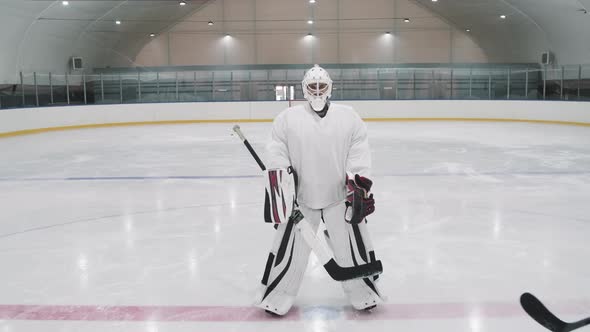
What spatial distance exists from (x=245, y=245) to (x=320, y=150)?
1806mm

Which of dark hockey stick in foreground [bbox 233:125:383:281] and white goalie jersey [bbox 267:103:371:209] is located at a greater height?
white goalie jersey [bbox 267:103:371:209]

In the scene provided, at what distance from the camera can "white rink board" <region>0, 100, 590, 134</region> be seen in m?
18.3

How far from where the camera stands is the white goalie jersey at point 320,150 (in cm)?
325

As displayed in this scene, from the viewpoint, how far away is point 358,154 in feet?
10.8

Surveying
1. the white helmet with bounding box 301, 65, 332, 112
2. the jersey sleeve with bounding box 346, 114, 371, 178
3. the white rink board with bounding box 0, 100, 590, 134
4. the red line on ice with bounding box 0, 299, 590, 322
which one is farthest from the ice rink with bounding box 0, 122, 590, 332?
the white rink board with bounding box 0, 100, 590, 134

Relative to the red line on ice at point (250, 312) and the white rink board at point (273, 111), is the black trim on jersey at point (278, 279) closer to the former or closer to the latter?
the red line on ice at point (250, 312)

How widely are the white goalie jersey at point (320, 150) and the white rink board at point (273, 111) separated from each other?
1583 centimetres

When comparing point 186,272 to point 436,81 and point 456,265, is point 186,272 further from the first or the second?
point 436,81

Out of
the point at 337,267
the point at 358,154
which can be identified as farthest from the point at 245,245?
the point at 358,154

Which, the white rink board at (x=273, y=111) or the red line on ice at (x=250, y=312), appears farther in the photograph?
the white rink board at (x=273, y=111)

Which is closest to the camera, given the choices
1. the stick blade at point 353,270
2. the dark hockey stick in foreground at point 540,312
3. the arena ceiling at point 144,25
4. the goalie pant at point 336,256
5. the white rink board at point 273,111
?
the dark hockey stick in foreground at point 540,312

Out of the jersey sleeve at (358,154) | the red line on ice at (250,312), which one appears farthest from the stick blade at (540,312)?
the jersey sleeve at (358,154)

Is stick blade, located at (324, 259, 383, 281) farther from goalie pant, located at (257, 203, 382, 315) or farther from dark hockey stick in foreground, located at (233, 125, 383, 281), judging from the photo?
goalie pant, located at (257, 203, 382, 315)

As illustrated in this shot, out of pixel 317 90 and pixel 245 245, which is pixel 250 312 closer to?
pixel 317 90
